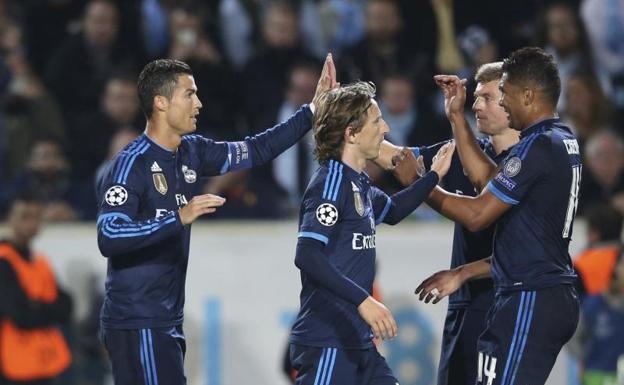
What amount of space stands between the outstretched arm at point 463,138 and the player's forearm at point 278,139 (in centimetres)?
76

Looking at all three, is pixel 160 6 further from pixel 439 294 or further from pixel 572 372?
pixel 439 294

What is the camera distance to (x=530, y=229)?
6176 millimetres

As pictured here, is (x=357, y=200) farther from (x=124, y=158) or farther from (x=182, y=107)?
(x=124, y=158)

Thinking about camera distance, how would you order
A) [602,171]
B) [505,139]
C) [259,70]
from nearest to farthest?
[505,139] → [602,171] → [259,70]

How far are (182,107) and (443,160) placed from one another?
128 cm

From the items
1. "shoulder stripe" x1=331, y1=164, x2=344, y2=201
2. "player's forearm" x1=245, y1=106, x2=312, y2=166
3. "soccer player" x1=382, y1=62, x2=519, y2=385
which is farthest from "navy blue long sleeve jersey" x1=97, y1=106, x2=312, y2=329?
"soccer player" x1=382, y1=62, x2=519, y2=385

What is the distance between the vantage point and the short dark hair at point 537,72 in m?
6.26

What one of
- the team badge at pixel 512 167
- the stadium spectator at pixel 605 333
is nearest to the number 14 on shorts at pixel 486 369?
the team badge at pixel 512 167

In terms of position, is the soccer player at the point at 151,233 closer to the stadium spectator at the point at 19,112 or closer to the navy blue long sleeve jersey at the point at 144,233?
the navy blue long sleeve jersey at the point at 144,233

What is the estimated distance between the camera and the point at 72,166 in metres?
11.2

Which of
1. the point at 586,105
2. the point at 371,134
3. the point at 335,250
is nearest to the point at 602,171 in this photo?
the point at 586,105

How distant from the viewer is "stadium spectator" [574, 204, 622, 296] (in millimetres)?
9820

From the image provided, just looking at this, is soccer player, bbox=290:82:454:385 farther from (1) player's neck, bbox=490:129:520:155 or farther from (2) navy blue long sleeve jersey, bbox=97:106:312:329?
(1) player's neck, bbox=490:129:520:155

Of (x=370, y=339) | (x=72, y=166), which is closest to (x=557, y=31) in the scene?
(x=72, y=166)
